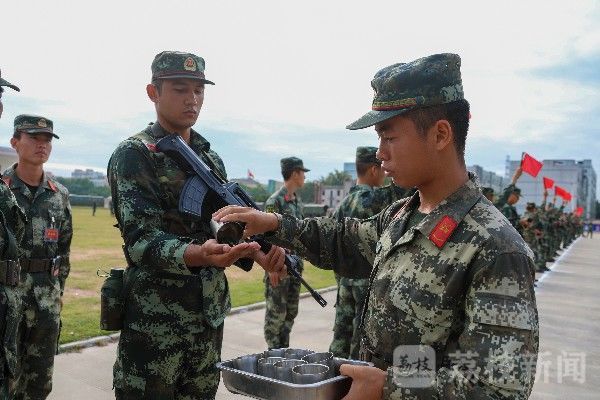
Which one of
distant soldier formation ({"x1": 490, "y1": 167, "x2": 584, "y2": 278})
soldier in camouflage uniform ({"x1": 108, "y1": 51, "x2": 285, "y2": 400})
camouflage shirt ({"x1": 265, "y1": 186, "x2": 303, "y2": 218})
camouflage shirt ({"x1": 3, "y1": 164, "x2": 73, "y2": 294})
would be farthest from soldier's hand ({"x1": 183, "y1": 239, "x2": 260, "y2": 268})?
camouflage shirt ({"x1": 265, "y1": 186, "x2": 303, "y2": 218})

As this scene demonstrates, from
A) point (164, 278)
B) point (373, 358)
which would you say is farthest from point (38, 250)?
point (373, 358)

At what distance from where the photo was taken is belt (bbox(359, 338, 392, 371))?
6.12ft

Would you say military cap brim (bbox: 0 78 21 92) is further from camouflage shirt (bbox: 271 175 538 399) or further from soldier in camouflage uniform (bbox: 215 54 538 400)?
camouflage shirt (bbox: 271 175 538 399)

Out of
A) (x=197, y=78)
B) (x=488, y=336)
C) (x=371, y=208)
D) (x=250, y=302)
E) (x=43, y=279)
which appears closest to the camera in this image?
(x=488, y=336)

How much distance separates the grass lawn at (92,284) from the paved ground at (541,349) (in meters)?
0.66

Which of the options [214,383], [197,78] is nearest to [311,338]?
[214,383]

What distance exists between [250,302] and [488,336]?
7.61 metres

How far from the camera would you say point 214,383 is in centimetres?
291

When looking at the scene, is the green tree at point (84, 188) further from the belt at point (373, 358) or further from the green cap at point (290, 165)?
the belt at point (373, 358)

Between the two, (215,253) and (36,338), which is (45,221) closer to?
(36,338)

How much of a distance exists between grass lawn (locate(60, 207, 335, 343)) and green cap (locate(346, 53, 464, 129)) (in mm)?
5342

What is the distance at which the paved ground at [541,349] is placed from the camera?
16.6 feet

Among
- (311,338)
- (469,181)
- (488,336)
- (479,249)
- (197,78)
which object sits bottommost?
(311,338)

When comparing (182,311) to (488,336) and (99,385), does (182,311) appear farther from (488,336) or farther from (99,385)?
(99,385)
